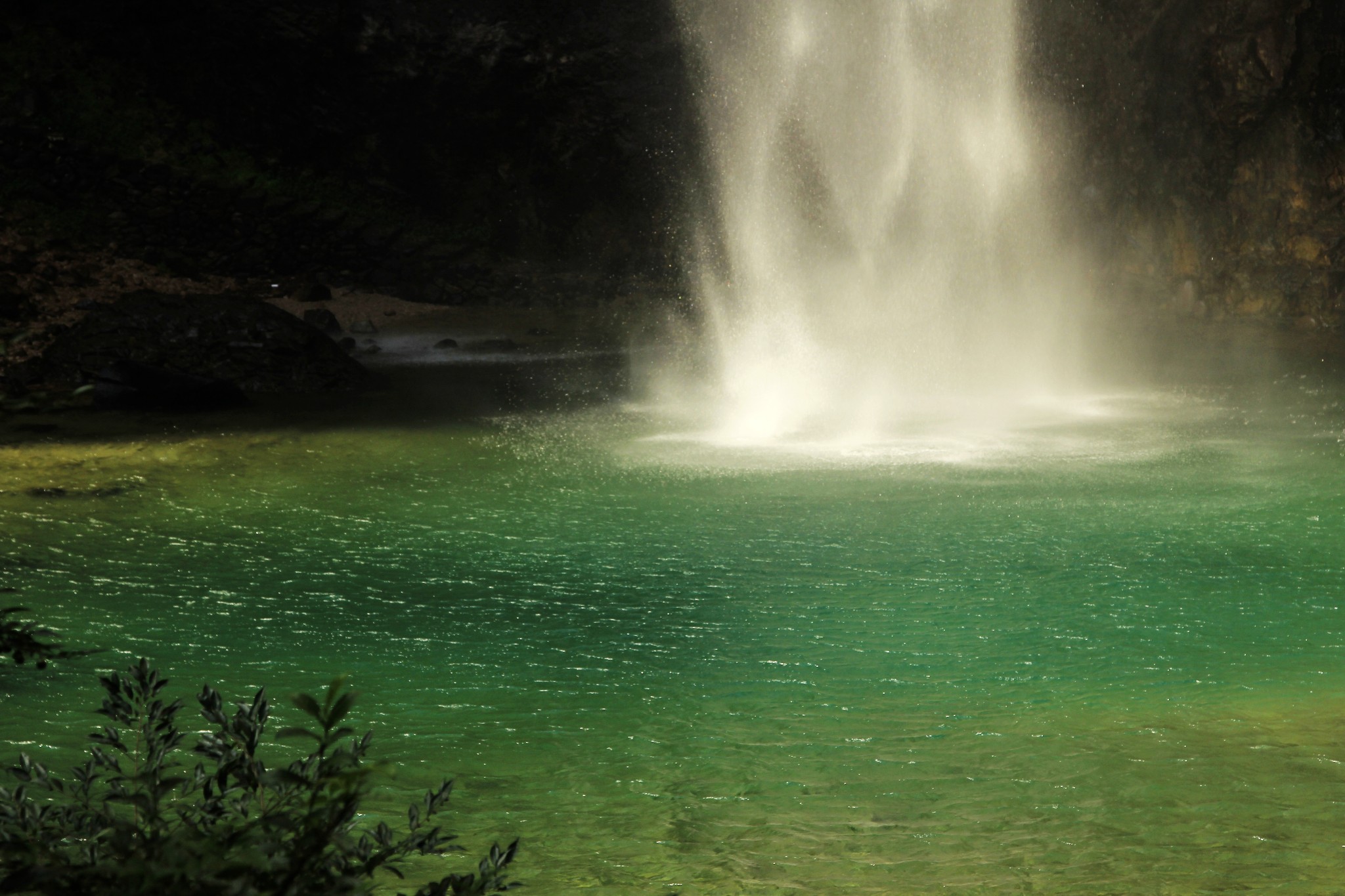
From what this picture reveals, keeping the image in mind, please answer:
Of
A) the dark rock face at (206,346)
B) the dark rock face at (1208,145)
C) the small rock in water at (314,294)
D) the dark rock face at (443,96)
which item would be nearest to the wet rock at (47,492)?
the dark rock face at (206,346)

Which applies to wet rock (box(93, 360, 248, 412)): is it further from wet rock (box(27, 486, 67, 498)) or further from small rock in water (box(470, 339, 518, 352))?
small rock in water (box(470, 339, 518, 352))

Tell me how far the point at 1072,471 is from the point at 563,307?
1250 centimetres

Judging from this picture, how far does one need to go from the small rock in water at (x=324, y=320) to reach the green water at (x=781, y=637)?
309 inches

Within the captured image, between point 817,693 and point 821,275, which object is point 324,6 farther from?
point 817,693

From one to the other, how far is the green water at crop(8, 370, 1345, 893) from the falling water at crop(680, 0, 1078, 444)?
540 cm

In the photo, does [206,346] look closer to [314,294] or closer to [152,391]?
[152,391]

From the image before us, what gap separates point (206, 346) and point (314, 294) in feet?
19.2

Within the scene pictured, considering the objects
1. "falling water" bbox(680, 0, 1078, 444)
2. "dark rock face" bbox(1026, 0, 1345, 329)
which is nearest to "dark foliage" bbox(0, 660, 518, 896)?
"falling water" bbox(680, 0, 1078, 444)

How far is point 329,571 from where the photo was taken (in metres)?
6.52

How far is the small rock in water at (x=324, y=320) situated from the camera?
17.5m

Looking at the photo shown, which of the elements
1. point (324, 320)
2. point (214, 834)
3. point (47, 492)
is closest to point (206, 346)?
point (324, 320)

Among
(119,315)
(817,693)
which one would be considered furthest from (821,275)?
(817,693)

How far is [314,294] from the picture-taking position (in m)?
19.1

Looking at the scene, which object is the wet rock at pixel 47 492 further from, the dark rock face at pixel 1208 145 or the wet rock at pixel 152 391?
the dark rock face at pixel 1208 145
